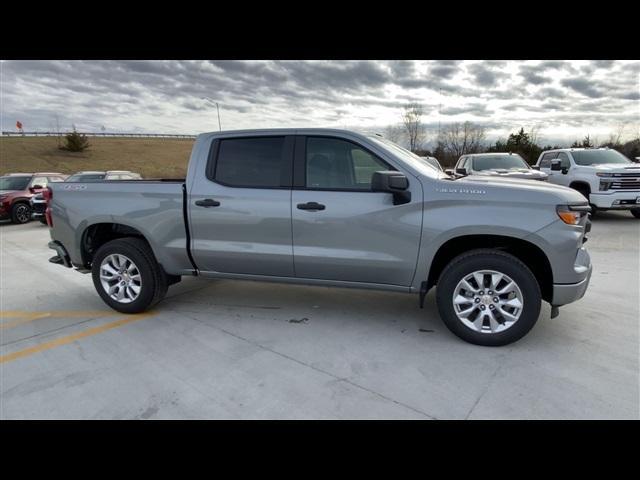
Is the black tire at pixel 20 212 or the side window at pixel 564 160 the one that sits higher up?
the side window at pixel 564 160

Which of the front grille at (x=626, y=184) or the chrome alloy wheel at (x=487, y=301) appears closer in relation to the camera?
the chrome alloy wheel at (x=487, y=301)

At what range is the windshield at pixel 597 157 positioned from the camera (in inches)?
393

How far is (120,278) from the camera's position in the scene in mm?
4133

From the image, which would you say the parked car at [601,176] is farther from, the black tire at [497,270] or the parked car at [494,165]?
the black tire at [497,270]

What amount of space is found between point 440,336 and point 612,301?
2344 millimetres

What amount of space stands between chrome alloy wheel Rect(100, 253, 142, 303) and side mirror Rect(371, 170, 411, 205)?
9.18 ft

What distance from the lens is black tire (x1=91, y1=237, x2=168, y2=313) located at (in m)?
4.02

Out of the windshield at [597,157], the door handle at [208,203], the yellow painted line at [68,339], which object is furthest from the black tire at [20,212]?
the windshield at [597,157]

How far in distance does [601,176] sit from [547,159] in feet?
10.3

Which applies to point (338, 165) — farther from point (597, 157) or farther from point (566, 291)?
point (597, 157)

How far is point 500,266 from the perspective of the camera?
Result: 122 inches

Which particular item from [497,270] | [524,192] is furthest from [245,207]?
Answer: [524,192]

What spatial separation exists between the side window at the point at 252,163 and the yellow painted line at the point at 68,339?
1.84 meters
